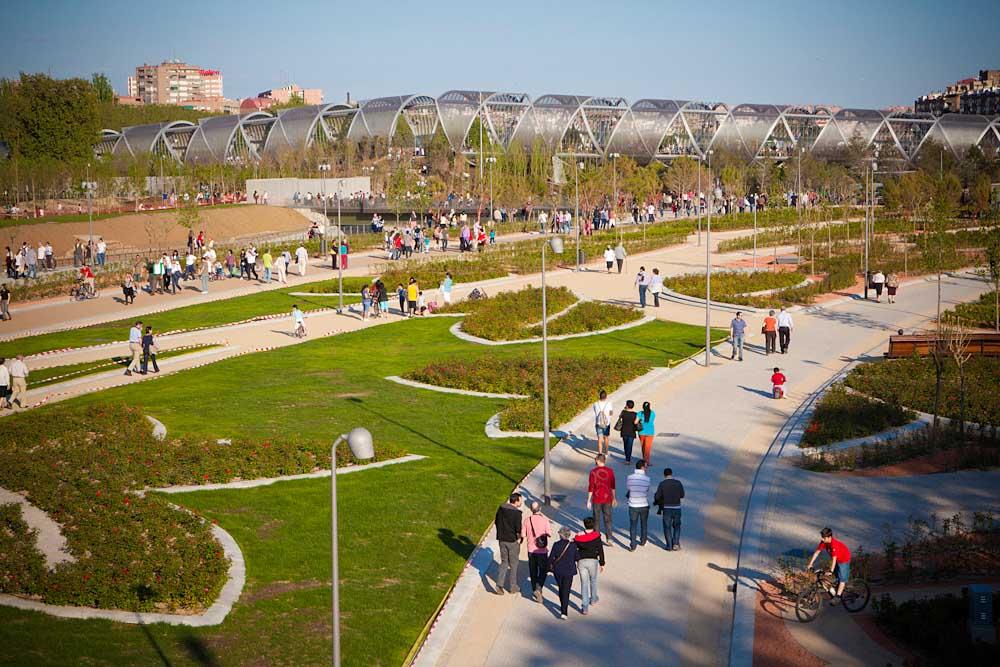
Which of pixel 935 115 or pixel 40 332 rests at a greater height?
pixel 935 115

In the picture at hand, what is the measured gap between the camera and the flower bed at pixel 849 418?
21281 mm

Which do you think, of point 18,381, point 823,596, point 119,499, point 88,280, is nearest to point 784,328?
point 823,596

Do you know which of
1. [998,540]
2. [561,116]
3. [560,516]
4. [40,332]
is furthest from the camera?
[561,116]

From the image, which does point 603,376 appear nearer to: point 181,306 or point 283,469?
point 283,469

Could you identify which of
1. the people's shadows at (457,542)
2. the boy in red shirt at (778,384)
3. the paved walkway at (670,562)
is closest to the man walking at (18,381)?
the paved walkway at (670,562)

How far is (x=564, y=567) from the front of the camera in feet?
44.3

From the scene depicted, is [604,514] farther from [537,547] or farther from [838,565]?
[838,565]

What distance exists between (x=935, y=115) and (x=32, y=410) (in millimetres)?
103681

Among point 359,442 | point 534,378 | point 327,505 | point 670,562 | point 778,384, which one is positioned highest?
point 359,442

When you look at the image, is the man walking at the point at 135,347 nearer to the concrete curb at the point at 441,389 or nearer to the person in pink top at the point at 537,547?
the concrete curb at the point at 441,389

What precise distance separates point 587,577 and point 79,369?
20.5 metres

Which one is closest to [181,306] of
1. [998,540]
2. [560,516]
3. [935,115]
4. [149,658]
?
[560,516]

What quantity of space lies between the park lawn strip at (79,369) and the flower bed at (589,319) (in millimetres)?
11302

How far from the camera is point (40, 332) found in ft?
115
